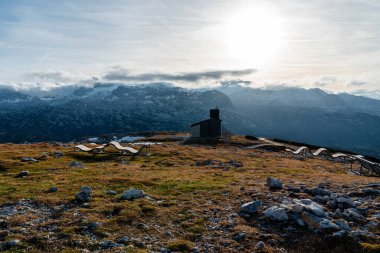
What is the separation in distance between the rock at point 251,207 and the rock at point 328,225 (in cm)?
393

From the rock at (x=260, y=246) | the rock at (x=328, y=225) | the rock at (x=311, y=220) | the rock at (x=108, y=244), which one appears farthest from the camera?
the rock at (x=311, y=220)

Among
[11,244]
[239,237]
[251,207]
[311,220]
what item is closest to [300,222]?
[311,220]

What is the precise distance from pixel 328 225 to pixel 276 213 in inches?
110

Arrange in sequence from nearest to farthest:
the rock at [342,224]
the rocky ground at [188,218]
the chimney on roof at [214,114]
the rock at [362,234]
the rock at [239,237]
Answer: the rocky ground at [188,218], the rock at [362,234], the rock at [239,237], the rock at [342,224], the chimney on roof at [214,114]

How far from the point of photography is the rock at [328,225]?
17.0 m

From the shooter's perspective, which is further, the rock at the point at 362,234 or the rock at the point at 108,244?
the rock at the point at 362,234

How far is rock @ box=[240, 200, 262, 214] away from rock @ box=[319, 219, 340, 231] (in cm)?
393

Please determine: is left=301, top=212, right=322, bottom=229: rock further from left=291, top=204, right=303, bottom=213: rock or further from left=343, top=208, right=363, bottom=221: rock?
left=343, top=208, right=363, bottom=221: rock

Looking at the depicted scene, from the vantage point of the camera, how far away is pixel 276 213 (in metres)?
18.8

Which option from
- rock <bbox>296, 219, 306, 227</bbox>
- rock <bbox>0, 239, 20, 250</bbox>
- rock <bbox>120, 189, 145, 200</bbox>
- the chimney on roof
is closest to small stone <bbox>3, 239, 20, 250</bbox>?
rock <bbox>0, 239, 20, 250</bbox>

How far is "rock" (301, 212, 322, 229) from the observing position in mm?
17484

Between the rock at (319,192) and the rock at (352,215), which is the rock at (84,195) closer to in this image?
the rock at (319,192)

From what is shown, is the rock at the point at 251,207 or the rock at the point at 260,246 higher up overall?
the rock at the point at 251,207

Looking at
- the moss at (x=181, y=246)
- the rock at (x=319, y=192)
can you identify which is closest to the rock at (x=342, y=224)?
the rock at (x=319, y=192)
